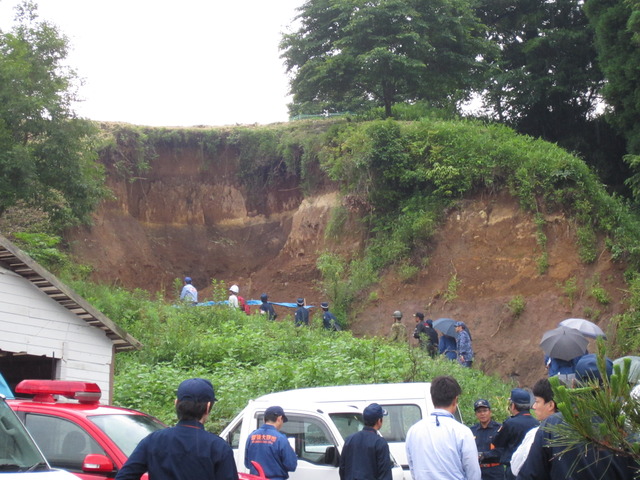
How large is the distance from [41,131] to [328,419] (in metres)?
15.9

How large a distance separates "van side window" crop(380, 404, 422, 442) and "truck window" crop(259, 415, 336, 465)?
1030 mm

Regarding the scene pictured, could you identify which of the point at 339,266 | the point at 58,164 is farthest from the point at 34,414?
the point at 339,266

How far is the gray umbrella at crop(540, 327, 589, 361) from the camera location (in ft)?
36.8

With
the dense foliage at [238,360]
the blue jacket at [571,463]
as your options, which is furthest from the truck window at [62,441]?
the dense foliage at [238,360]

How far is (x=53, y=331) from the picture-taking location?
1197cm

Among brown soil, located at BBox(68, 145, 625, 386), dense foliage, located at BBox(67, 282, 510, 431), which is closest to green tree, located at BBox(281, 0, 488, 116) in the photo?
brown soil, located at BBox(68, 145, 625, 386)

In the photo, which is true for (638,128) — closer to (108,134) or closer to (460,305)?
(460,305)

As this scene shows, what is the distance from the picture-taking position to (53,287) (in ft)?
38.7

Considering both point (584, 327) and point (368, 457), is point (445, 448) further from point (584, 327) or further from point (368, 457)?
point (584, 327)

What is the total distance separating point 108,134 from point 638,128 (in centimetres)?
2078

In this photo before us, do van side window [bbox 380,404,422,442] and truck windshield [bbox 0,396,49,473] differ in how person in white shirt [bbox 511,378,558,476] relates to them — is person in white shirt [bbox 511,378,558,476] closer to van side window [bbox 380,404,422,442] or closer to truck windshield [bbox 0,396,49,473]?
truck windshield [bbox 0,396,49,473]

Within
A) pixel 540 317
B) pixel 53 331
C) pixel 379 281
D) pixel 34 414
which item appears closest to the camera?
pixel 34 414

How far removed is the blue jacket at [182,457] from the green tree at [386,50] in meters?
25.0

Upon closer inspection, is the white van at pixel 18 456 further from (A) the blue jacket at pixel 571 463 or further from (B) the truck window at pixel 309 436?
(B) the truck window at pixel 309 436
